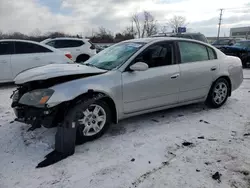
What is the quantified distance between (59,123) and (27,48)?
491 cm

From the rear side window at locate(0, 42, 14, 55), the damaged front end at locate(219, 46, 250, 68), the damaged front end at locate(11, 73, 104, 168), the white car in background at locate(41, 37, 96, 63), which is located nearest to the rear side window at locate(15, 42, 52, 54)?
the rear side window at locate(0, 42, 14, 55)

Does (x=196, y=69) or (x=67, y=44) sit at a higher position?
(x=67, y=44)

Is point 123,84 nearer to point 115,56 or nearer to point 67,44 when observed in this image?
point 115,56

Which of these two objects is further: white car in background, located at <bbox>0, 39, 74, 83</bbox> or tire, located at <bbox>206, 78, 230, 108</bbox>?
white car in background, located at <bbox>0, 39, 74, 83</bbox>

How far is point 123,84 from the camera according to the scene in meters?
3.58

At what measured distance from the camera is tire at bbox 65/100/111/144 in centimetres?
313

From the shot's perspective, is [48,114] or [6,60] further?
[6,60]

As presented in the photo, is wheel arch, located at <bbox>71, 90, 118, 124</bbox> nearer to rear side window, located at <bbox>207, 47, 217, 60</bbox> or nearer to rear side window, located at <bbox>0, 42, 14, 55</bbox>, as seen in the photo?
rear side window, located at <bbox>207, 47, 217, 60</bbox>

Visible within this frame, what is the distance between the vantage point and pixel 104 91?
339 centimetres

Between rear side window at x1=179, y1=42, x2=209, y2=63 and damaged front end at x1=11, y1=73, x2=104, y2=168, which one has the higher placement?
rear side window at x1=179, y1=42, x2=209, y2=63

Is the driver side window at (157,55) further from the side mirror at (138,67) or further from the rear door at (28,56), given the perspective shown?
the rear door at (28,56)

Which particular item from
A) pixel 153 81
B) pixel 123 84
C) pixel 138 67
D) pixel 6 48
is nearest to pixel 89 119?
pixel 123 84

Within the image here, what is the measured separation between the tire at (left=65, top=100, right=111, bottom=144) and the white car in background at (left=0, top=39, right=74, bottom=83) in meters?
4.01

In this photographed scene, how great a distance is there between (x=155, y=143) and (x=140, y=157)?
464 millimetres
